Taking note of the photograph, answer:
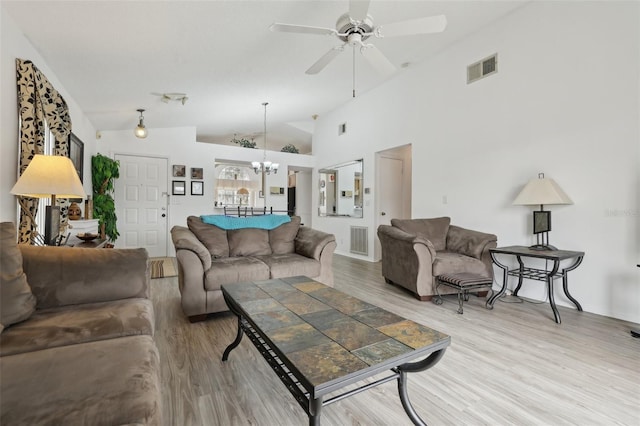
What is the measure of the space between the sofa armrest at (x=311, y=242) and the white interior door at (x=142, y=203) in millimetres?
3831

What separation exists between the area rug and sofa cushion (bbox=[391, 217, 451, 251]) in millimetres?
3406

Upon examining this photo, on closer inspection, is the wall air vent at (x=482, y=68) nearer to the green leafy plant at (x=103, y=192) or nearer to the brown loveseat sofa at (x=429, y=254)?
the brown loveseat sofa at (x=429, y=254)

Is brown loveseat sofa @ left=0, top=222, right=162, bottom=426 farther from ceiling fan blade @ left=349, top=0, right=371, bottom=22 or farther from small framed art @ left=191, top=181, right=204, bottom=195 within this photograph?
small framed art @ left=191, top=181, right=204, bottom=195

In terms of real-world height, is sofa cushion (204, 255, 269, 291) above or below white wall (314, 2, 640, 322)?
below

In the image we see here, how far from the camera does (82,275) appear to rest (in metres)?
1.67

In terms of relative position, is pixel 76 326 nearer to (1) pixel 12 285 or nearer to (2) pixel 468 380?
(1) pixel 12 285

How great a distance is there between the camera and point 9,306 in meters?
1.33

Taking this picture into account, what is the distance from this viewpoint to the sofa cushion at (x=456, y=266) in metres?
3.22

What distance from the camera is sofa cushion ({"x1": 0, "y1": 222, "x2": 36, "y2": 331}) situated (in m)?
1.32

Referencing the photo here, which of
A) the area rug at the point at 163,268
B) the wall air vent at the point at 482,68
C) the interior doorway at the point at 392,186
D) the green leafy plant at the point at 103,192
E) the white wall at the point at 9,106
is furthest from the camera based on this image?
the interior doorway at the point at 392,186

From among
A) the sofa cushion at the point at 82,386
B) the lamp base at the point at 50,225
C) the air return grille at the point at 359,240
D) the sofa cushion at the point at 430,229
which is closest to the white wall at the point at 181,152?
the air return grille at the point at 359,240

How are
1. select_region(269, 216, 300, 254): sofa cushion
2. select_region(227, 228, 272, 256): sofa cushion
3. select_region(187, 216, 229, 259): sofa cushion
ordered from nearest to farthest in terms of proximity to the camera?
select_region(187, 216, 229, 259): sofa cushion
select_region(227, 228, 272, 256): sofa cushion
select_region(269, 216, 300, 254): sofa cushion

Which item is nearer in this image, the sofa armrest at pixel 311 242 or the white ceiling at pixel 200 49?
the white ceiling at pixel 200 49

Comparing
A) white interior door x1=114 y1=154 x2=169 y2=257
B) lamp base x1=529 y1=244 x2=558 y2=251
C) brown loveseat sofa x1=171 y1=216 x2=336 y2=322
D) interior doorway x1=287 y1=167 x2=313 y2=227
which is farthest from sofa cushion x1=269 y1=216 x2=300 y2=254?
interior doorway x1=287 y1=167 x2=313 y2=227
